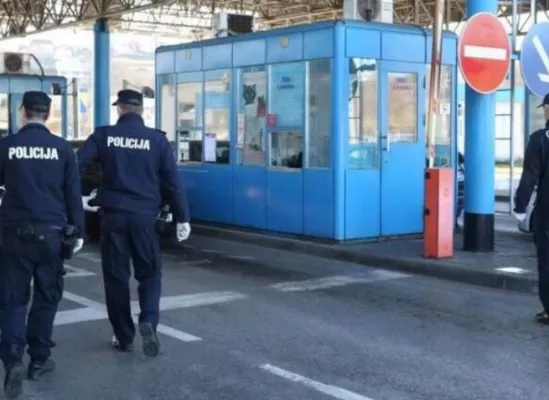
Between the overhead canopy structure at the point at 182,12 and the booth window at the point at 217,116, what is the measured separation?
1432cm

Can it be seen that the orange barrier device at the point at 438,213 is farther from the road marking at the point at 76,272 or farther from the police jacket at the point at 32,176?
the police jacket at the point at 32,176

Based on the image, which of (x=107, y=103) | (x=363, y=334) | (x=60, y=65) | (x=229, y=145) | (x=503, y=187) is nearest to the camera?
(x=363, y=334)

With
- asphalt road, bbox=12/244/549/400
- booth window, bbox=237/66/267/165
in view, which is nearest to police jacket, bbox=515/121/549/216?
asphalt road, bbox=12/244/549/400

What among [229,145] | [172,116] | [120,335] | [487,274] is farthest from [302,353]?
[172,116]

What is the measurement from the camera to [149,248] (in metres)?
6.44

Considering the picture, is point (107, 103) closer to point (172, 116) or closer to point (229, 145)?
point (172, 116)

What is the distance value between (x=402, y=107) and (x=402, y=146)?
573 millimetres

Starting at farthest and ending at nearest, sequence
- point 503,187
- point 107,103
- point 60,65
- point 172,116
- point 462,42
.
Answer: point 60,65
point 107,103
point 503,187
point 172,116
point 462,42

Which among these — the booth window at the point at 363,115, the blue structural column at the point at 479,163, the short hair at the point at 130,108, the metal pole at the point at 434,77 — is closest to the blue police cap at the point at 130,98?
the short hair at the point at 130,108

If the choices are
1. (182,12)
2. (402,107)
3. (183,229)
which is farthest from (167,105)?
(182,12)

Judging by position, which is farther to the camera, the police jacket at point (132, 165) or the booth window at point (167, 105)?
the booth window at point (167, 105)

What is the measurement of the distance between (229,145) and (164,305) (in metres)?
5.89

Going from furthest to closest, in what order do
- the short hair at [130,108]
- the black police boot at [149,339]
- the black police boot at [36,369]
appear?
the short hair at [130,108]
the black police boot at [149,339]
the black police boot at [36,369]

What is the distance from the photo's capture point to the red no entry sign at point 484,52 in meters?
10.7
